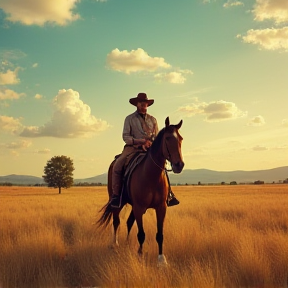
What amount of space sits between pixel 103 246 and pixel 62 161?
65.5m

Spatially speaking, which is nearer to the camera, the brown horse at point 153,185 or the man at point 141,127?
the brown horse at point 153,185

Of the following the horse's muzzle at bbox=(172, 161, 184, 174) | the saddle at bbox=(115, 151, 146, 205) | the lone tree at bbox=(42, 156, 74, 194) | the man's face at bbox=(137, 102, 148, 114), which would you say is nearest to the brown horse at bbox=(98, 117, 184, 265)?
the saddle at bbox=(115, 151, 146, 205)

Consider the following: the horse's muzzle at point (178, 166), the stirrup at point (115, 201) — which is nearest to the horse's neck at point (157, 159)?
the horse's muzzle at point (178, 166)

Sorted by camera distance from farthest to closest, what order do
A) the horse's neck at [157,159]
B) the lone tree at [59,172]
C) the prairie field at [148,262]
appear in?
the lone tree at [59,172]
the horse's neck at [157,159]
the prairie field at [148,262]

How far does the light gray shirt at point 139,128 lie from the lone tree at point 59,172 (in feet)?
211

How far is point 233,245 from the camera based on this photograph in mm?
8609

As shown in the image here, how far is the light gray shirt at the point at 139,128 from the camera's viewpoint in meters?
8.38

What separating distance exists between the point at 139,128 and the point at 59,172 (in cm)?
6546

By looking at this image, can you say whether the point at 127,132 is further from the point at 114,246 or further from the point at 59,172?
the point at 59,172

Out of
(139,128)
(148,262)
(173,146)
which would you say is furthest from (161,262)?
(139,128)

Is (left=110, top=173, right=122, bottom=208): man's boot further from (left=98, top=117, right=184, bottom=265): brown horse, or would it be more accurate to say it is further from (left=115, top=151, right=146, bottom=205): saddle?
(left=98, top=117, right=184, bottom=265): brown horse

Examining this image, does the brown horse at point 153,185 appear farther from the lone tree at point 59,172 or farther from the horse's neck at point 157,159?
the lone tree at point 59,172

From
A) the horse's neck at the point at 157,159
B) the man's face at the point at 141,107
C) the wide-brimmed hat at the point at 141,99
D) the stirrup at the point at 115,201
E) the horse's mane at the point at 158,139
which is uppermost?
the wide-brimmed hat at the point at 141,99

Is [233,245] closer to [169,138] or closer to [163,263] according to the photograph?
[163,263]
